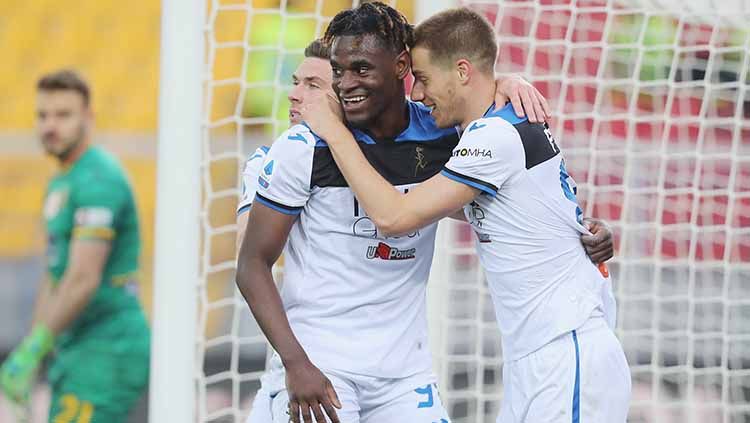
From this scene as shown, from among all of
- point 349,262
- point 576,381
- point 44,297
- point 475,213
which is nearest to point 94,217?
point 44,297

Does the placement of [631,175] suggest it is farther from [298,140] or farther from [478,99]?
[298,140]

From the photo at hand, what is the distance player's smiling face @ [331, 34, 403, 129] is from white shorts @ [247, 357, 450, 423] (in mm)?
651

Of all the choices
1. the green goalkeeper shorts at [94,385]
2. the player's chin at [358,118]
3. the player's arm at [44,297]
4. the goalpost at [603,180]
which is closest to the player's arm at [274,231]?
the player's chin at [358,118]

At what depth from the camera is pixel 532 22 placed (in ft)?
16.7

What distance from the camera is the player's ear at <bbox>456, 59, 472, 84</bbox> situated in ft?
9.96

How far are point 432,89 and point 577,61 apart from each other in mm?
2775

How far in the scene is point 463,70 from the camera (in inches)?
120

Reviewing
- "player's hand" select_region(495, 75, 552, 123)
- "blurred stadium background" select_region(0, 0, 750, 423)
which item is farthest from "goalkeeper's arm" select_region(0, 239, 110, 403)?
"player's hand" select_region(495, 75, 552, 123)

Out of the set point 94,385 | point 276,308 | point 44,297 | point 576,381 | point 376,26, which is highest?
point 376,26

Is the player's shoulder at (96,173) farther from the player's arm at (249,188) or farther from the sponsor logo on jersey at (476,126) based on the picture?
the sponsor logo on jersey at (476,126)

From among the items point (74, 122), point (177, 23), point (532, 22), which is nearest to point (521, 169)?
point (177, 23)

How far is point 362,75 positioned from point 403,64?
16 centimetres

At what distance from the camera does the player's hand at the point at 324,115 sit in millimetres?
2933

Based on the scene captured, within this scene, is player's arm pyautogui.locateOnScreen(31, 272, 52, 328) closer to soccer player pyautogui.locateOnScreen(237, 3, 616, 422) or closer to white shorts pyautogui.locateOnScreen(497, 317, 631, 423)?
soccer player pyautogui.locateOnScreen(237, 3, 616, 422)
